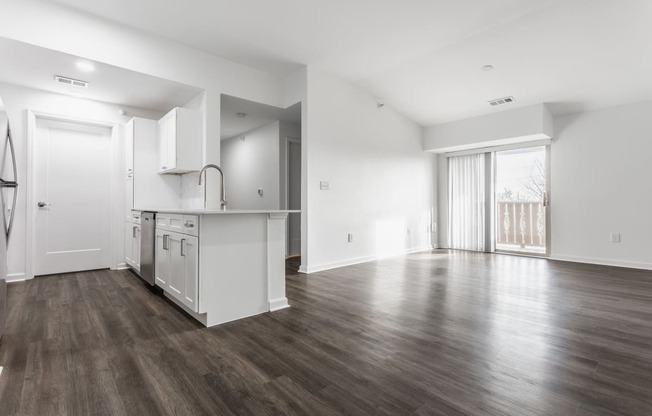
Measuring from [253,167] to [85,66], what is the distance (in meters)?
3.23

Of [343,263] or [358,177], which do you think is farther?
[358,177]

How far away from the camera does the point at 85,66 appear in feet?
10.8

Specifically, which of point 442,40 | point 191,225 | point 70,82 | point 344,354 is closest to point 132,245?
point 70,82

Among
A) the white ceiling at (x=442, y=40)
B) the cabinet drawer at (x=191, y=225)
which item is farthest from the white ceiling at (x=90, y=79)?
the cabinet drawer at (x=191, y=225)

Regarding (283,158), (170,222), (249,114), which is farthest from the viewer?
(283,158)

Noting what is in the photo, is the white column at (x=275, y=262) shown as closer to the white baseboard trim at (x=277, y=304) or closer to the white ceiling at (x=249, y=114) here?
the white baseboard trim at (x=277, y=304)

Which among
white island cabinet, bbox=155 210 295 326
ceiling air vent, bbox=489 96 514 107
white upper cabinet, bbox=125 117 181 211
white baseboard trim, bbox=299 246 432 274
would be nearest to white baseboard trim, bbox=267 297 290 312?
white island cabinet, bbox=155 210 295 326

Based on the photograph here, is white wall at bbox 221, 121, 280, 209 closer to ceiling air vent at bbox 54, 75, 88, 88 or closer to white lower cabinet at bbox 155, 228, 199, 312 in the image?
white lower cabinet at bbox 155, 228, 199, 312

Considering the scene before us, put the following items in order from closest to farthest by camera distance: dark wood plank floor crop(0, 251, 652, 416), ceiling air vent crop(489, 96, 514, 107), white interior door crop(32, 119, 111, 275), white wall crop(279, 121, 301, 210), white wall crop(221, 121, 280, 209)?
dark wood plank floor crop(0, 251, 652, 416)
white interior door crop(32, 119, 111, 275)
ceiling air vent crop(489, 96, 514, 107)
white wall crop(279, 121, 301, 210)
white wall crop(221, 121, 280, 209)

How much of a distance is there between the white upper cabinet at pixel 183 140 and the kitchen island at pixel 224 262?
52.9 inches

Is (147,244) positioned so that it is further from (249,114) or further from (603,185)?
(603,185)

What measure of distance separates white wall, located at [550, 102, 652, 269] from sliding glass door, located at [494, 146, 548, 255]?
2.78 ft

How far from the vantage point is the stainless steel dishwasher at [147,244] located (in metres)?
3.26

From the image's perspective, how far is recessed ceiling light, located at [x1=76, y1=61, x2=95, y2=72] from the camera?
10.6 ft
